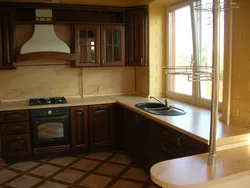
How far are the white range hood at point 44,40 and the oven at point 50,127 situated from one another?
0.89 m

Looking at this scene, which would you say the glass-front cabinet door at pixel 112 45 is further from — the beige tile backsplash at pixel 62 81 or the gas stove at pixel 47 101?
the gas stove at pixel 47 101

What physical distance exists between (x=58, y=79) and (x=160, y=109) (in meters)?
1.87

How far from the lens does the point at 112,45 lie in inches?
167

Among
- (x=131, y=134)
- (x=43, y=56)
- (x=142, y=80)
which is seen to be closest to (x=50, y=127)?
(x=43, y=56)

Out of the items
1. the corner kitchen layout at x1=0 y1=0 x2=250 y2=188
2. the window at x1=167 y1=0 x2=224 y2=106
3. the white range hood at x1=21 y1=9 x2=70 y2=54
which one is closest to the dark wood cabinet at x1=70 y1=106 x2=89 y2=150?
the corner kitchen layout at x1=0 y1=0 x2=250 y2=188

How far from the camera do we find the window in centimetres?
331

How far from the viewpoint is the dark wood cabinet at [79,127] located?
3.95 m

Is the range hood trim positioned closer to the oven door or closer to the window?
the oven door

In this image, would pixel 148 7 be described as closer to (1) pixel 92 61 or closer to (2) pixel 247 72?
(1) pixel 92 61

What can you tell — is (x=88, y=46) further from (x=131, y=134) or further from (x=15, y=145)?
(x=15, y=145)

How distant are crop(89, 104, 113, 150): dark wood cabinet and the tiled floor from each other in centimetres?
21

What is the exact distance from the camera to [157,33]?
13.8ft

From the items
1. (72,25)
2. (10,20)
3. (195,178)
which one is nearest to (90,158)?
(72,25)

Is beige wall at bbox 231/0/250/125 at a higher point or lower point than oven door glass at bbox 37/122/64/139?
higher
